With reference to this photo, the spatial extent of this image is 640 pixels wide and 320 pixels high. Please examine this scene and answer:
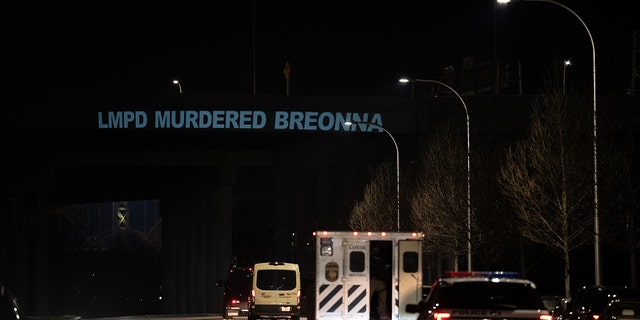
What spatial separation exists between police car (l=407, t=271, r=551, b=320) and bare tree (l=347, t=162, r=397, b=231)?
37847 millimetres

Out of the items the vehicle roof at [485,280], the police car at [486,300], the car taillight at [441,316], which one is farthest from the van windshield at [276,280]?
the car taillight at [441,316]

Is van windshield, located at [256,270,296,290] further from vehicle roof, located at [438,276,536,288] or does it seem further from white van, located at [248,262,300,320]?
vehicle roof, located at [438,276,536,288]

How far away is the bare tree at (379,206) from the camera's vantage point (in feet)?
192

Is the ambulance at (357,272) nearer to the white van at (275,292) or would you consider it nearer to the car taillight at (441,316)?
the white van at (275,292)

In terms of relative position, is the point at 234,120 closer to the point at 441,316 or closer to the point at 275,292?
the point at 275,292

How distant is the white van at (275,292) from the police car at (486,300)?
22972 millimetres

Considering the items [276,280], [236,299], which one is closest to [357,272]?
[276,280]

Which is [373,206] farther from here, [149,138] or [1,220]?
[1,220]

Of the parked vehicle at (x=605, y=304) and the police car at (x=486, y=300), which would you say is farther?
the parked vehicle at (x=605, y=304)

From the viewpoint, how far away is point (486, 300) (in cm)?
1828

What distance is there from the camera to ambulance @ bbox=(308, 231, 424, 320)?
101 ft

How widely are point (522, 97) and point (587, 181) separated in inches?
995

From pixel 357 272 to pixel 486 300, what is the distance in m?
12.9

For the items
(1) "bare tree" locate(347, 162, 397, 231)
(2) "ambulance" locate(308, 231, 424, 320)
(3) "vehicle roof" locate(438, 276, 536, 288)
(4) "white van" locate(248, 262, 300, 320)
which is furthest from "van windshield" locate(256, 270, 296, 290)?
(3) "vehicle roof" locate(438, 276, 536, 288)
